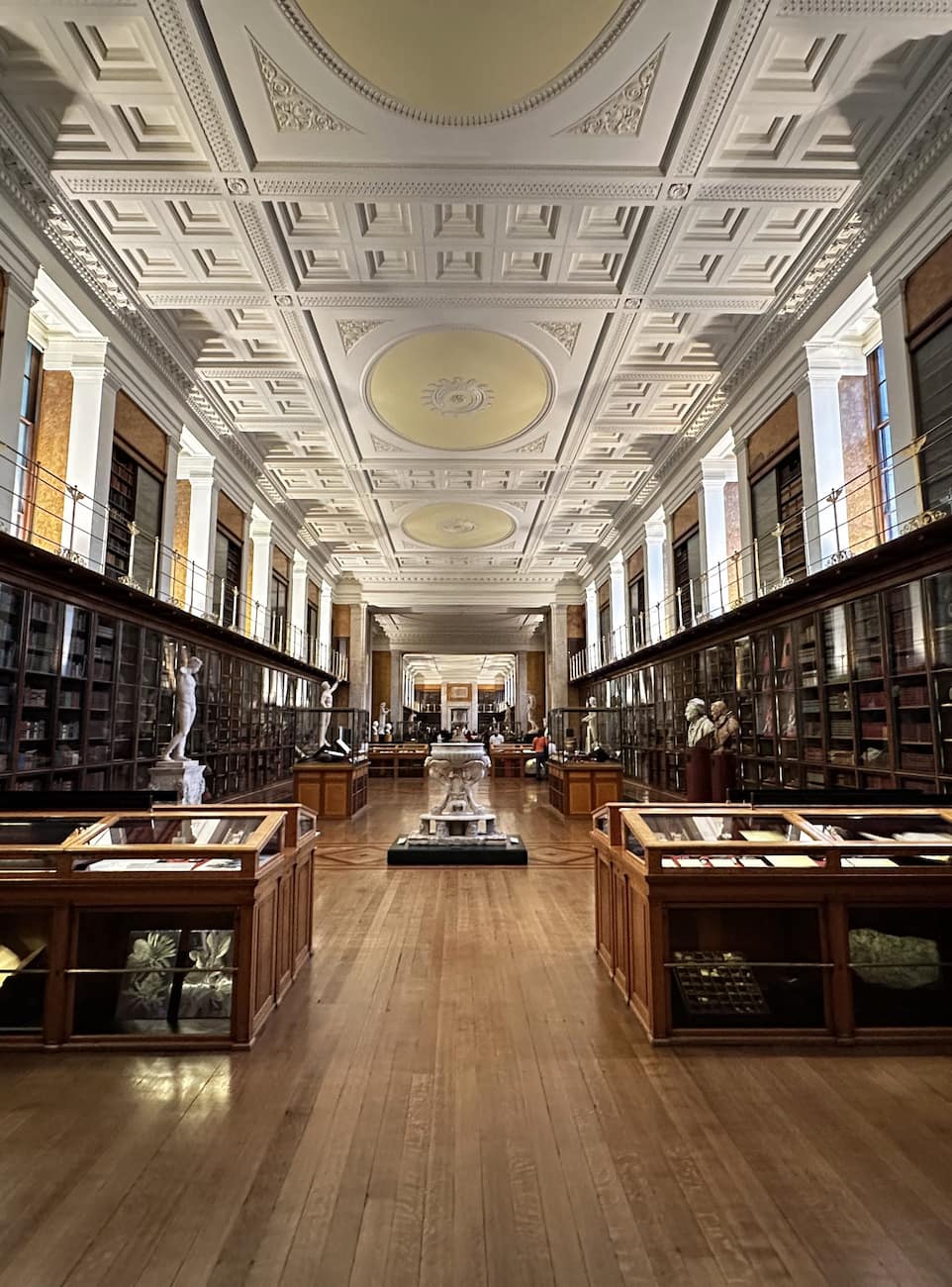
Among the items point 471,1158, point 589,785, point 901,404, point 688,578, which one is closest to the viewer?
point 471,1158

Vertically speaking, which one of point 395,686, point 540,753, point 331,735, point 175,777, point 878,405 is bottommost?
point 540,753

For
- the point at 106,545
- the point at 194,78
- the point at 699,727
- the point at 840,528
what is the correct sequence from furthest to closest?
1. the point at 106,545
2. the point at 699,727
3. the point at 840,528
4. the point at 194,78

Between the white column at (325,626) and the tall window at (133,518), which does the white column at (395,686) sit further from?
the tall window at (133,518)

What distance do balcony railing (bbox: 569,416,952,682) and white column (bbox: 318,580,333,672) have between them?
11.3m

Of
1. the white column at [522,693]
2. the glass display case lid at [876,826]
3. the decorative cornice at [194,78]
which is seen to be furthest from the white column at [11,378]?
the white column at [522,693]

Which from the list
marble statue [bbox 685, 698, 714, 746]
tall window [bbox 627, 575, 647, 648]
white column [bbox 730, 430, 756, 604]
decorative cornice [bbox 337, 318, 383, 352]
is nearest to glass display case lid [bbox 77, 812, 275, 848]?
marble statue [bbox 685, 698, 714, 746]

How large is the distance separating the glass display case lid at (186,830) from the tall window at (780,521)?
7072 mm

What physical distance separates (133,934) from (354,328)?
8.23m

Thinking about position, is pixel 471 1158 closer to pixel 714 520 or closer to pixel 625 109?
pixel 625 109

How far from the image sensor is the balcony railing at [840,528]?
5.99 m

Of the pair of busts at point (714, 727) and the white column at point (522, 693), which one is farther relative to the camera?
the white column at point (522, 693)

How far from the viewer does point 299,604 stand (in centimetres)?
1922

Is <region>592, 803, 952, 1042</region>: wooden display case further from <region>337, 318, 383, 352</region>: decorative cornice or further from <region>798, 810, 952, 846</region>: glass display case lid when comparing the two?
<region>337, 318, 383, 352</region>: decorative cornice

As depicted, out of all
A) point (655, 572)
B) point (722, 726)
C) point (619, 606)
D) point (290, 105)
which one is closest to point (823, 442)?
point (722, 726)
